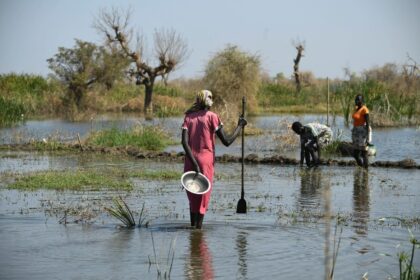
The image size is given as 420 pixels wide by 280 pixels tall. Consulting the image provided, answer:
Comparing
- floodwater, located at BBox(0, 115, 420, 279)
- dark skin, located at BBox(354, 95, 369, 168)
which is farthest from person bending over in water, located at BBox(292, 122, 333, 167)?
dark skin, located at BBox(354, 95, 369, 168)

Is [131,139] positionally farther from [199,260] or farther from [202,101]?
[199,260]

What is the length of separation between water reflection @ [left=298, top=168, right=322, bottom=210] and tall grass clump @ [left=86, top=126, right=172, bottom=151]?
571 centimetres

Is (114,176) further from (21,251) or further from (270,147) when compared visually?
(270,147)

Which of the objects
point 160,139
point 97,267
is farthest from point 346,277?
point 160,139

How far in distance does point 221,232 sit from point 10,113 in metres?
19.8

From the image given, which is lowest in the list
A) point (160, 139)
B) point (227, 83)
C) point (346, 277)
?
point (346, 277)

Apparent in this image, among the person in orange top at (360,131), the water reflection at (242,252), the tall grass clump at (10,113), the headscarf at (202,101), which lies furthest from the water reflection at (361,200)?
the tall grass clump at (10,113)

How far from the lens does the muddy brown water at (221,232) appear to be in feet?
22.9

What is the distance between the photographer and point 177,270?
6.89 metres

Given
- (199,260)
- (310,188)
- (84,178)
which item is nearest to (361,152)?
(310,188)

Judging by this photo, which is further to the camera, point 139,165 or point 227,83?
point 227,83

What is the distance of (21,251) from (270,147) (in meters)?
12.9

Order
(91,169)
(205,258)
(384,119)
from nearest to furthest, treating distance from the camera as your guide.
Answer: (205,258) < (91,169) < (384,119)

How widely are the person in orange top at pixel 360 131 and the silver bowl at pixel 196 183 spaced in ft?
23.3
